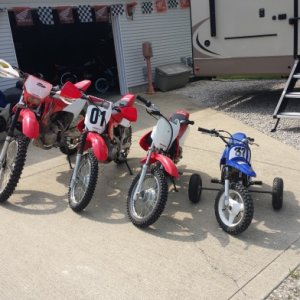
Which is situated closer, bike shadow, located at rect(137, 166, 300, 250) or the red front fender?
bike shadow, located at rect(137, 166, 300, 250)

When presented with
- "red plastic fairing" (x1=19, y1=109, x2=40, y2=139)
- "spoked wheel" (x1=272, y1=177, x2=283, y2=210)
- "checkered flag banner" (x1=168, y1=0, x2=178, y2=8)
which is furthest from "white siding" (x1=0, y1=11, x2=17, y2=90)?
"spoked wheel" (x1=272, y1=177, x2=283, y2=210)

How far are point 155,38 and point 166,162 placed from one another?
797 cm

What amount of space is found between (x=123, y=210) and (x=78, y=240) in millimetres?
673

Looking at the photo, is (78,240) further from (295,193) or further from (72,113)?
(295,193)

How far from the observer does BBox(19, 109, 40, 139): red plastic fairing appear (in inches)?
165

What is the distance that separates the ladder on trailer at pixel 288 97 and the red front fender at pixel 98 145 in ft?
11.4

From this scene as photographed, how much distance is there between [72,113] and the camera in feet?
15.9

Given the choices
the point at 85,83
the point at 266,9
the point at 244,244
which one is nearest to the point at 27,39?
the point at 266,9

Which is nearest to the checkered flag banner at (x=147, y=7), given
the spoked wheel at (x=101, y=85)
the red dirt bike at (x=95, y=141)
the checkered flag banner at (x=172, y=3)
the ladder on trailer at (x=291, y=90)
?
the checkered flag banner at (x=172, y=3)

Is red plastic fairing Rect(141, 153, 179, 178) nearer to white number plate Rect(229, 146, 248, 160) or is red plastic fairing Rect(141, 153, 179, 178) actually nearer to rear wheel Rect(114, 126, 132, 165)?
white number plate Rect(229, 146, 248, 160)

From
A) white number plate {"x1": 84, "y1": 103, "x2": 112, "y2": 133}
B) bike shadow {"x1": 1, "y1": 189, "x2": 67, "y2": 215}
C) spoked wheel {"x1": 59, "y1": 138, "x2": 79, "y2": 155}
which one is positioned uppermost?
white number plate {"x1": 84, "y1": 103, "x2": 112, "y2": 133}

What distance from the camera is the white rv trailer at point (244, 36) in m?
7.64

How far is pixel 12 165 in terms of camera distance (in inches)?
170

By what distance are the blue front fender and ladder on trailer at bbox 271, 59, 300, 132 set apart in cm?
307
